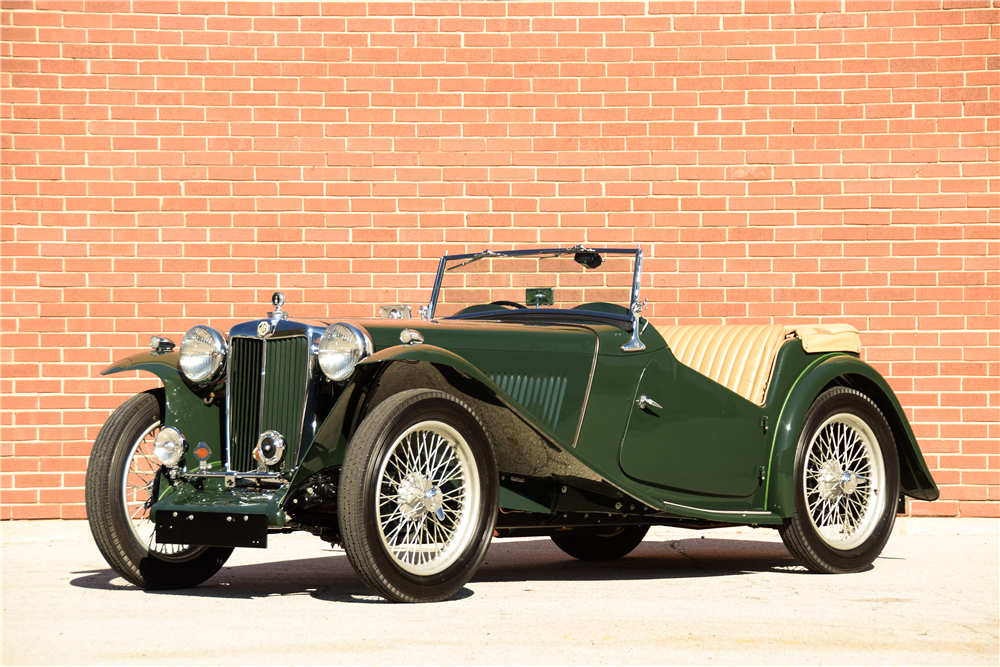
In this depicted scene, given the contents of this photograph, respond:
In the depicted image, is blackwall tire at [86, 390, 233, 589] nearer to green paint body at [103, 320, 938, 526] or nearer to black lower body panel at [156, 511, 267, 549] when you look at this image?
green paint body at [103, 320, 938, 526]

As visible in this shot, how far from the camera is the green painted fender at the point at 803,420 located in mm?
5898

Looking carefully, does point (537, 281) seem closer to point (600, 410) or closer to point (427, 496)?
point (600, 410)

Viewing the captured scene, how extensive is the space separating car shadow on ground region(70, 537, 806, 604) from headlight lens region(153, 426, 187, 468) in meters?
0.62

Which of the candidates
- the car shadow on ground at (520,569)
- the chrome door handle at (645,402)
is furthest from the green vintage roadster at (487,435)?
the car shadow on ground at (520,569)

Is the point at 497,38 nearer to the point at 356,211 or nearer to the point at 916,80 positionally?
the point at 356,211

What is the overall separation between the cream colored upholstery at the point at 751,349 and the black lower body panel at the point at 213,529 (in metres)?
2.80

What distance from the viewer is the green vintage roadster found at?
15.2ft

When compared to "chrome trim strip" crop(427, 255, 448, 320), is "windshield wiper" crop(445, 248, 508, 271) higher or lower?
higher

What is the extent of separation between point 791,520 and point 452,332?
2163 millimetres

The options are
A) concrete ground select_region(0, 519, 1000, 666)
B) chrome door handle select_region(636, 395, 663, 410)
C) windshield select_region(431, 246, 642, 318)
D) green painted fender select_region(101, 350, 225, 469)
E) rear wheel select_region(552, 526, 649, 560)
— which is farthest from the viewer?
rear wheel select_region(552, 526, 649, 560)

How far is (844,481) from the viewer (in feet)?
20.2

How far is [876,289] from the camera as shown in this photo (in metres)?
8.29

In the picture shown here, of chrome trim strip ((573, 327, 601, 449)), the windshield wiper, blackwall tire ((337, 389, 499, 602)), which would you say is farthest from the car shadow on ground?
the windshield wiper

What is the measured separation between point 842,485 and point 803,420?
48cm
